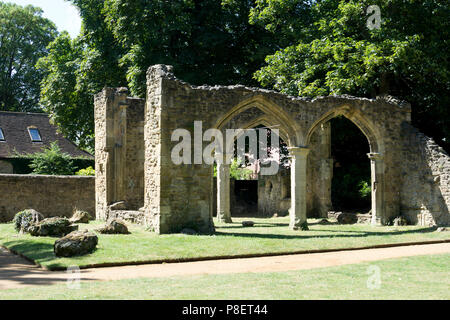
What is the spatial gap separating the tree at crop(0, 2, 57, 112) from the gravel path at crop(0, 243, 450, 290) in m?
30.6

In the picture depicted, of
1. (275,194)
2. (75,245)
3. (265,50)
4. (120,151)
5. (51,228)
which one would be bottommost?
(75,245)

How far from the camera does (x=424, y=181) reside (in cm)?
1648

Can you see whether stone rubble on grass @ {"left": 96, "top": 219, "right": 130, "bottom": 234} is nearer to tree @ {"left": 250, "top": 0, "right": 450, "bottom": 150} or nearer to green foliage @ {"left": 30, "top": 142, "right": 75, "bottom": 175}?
tree @ {"left": 250, "top": 0, "right": 450, "bottom": 150}

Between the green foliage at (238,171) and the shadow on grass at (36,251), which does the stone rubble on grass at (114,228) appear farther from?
the green foliage at (238,171)

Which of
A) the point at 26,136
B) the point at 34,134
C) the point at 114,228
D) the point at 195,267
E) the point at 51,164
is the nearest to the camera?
the point at 195,267

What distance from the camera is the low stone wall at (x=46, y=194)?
57.0 ft

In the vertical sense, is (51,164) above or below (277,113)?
below

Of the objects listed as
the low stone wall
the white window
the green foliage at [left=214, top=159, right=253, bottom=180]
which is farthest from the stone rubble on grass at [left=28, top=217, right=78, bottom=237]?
the green foliage at [left=214, top=159, right=253, bottom=180]

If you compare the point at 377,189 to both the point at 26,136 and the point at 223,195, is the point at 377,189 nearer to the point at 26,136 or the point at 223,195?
the point at 223,195

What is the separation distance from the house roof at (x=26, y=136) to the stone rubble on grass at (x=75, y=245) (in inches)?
826

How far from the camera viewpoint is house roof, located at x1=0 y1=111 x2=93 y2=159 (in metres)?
29.4

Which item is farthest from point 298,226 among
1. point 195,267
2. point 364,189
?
point 195,267

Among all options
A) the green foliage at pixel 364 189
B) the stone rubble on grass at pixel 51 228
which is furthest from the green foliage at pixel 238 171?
the stone rubble on grass at pixel 51 228

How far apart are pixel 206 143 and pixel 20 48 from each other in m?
29.1
